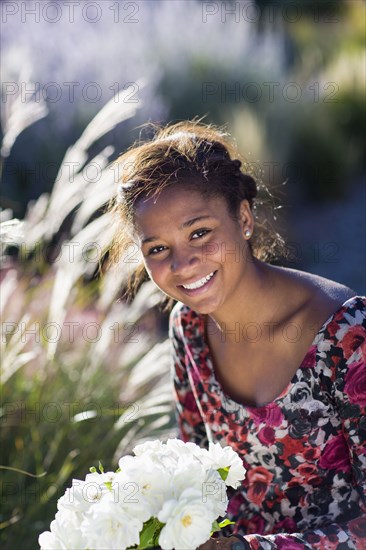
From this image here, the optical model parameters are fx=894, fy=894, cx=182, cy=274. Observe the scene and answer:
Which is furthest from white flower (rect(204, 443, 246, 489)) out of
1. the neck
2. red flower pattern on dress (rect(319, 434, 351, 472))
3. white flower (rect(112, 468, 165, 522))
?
the neck

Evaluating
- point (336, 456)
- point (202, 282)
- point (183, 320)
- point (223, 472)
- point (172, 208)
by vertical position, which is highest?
point (172, 208)

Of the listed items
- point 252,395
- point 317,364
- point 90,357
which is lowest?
point 90,357

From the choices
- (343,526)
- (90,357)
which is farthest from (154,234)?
(90,357)

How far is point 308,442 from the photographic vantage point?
212 cm

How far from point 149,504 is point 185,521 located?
75mm

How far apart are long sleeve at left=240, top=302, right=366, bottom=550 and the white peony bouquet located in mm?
304

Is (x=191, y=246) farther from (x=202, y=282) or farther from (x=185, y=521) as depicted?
(x=185, y=521)

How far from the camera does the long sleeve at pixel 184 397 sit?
2.54 meters

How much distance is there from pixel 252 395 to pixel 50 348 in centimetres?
97

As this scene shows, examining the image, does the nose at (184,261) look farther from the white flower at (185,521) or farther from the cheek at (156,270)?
the white flower at (185,521)

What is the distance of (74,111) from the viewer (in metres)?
6.19

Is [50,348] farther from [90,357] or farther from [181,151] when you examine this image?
[181,151]

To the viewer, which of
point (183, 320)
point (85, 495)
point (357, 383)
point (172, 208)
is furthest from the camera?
point (183, 320)

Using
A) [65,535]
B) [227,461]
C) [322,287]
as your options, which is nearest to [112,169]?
[322,287]
